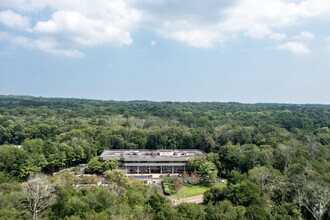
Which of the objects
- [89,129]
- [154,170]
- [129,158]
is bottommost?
[154,170]

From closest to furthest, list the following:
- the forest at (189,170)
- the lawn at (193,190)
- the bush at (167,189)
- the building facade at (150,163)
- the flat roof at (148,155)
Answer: the forest at (189,170) < the bush at (167,189) < the lawn at (193,190) < the building facade at (150,163) < the flat roof at (148,155)

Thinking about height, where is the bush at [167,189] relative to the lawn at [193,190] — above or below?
above

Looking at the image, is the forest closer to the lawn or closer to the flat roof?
the lawn

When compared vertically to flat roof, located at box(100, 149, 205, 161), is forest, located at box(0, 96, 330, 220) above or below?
above

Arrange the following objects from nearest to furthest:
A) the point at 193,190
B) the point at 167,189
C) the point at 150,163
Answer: the point at 167,189 → the point at 193,190 → the point at 150,163

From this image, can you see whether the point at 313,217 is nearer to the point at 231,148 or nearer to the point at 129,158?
the point at 231,148

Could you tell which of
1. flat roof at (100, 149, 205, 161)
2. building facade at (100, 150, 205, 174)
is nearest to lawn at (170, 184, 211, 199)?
building facade at (100, 150, 205, 174)

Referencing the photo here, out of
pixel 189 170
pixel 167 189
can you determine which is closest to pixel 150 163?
pixel 189 170

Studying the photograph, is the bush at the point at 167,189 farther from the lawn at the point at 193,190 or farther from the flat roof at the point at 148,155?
the flat roof at the point at 148,155

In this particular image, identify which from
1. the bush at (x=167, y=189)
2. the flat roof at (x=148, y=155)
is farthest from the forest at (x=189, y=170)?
the bush at (x=167, y=189)

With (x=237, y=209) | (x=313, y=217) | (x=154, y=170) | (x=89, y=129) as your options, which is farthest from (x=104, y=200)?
(x=89, y=129)

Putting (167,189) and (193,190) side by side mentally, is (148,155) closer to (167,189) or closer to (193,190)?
(167,189)
